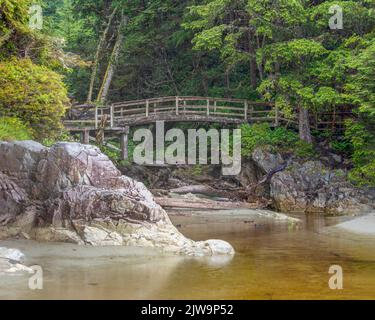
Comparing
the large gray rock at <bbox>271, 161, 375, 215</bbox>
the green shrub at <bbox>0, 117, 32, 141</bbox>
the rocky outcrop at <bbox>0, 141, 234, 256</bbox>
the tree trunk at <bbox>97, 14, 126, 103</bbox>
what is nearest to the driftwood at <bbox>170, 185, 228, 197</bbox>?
the large gray rock at <bbox>271, 161, 375, 215</bbox>

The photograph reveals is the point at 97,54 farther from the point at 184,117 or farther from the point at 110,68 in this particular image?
the point at 184,117

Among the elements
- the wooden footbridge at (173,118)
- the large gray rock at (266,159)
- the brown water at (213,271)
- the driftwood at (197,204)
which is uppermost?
the wooden footbridge at (173,118)

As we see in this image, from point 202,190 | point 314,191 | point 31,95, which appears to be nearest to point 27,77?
point 31,95

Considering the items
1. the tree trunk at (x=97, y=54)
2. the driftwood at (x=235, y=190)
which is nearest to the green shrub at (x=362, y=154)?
the driftwood at (x=235, y=190)

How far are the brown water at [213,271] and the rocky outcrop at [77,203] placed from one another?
602 mm

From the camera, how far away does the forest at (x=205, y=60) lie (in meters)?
17.0

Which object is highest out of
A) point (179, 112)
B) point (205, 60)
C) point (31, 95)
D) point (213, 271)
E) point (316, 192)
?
point (205, 60)

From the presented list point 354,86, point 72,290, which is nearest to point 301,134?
point 354,86

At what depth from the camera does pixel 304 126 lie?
23.2 m

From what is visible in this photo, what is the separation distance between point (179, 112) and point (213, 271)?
49.0ft

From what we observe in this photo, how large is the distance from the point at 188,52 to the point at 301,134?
8.69m

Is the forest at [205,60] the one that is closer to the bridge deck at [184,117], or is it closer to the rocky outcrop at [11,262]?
the bridge deck at [184,117]

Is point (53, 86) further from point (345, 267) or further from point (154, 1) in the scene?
point (154, 1)

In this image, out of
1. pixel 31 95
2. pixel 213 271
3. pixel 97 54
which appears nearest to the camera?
pixel 213 271
